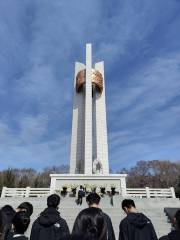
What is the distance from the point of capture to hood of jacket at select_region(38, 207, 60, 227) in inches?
101

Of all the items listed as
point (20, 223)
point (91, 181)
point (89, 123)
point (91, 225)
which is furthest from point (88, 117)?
point (91, 225)

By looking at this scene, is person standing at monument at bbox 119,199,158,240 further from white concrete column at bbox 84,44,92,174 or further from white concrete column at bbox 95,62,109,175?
white concrete column at bbox 95,62,109,175

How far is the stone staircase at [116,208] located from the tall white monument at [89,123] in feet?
18.9

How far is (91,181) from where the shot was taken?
48.1 ft

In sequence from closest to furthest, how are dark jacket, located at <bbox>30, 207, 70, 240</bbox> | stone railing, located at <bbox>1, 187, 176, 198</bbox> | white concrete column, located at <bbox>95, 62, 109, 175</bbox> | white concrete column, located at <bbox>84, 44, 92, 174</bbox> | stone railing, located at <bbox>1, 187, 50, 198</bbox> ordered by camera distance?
dark jacket, located at <bbox>30, 207, 70, 240</bbox>
stone railing, located at <bbox>1, 187, 176, 198</bbox>
stone railing, located at <bbox>1, 187, 50, 198</bbox>
white concrete column, located at <bbox>84, 44, 92, 174</bbox>
white concrete column, located at <bbox>95, 62, 109, 175</bbox>

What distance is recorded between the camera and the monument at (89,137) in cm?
1458

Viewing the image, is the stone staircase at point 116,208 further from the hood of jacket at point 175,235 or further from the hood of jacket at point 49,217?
the hood of jacket at point 175,235

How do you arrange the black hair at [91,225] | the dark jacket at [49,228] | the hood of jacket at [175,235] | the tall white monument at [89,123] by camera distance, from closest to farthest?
the black hair at [91,225] → the hood of jacket at [175,235] → the dark jacket at [49,228] → the tall white monument at [89,123]

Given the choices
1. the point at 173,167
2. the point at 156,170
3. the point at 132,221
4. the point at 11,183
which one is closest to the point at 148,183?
the point at 156,170

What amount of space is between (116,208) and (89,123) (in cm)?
1036

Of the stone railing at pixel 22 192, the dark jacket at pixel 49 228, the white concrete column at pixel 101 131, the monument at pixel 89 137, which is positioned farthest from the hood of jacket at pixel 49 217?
the white concrete column at pixel 101 131

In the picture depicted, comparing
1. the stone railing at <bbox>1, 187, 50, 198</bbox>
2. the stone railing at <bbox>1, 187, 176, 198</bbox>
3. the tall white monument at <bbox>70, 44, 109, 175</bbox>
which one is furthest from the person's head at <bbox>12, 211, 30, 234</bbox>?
the tall white monument at <bbox>70, 44, 109, 175</bbox>

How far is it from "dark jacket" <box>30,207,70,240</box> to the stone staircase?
4755 mm

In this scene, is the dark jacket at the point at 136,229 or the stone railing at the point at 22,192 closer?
→ the dark jacket at the point at 136,229
